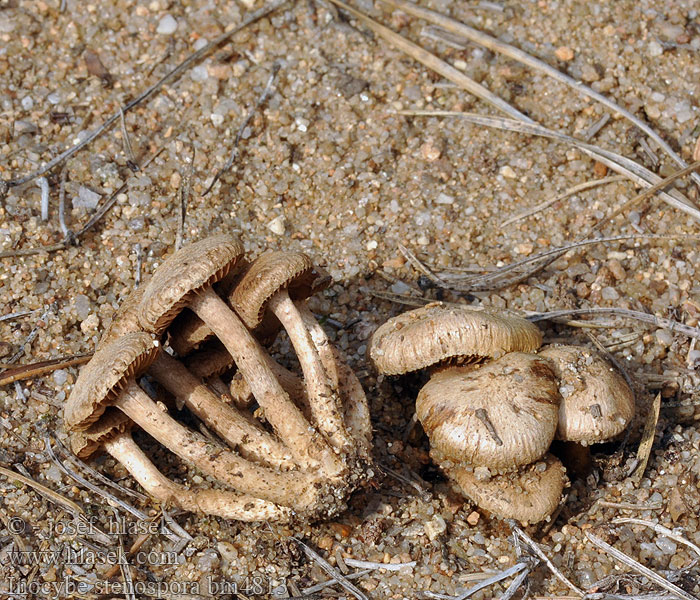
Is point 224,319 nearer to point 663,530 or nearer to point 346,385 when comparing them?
point 346,385

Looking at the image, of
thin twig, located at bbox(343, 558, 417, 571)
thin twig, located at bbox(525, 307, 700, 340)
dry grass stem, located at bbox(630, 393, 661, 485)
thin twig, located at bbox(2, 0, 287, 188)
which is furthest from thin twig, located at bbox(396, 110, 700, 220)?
thin twig, located at bbox(343, 558, 417, 571)

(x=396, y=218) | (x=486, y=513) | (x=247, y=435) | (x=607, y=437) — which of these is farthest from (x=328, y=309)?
(x=607, y=437)

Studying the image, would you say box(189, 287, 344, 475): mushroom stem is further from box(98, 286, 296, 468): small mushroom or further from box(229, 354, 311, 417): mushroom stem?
box(229, 354, 311, 417): mushroom stem

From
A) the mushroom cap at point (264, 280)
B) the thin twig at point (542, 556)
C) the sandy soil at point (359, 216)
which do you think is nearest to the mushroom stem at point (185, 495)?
the sandy soil at point (359, 216)

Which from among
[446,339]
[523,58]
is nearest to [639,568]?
[446,339]

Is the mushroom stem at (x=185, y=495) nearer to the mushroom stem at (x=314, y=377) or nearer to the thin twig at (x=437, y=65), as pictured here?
the mushroom stem at (x=314, y=377)

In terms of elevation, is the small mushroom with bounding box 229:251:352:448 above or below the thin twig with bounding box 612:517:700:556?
above

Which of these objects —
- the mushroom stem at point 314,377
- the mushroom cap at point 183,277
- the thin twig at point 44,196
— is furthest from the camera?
the thin twig at point 44,196
